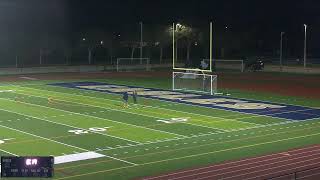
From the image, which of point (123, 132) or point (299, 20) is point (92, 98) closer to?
point (123, 132)

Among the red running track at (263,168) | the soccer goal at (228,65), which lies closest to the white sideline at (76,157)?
the red running track at (263,168)

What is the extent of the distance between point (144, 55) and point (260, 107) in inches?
2674

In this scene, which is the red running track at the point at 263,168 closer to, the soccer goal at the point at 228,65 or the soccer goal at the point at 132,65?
the soccer goal at the point at 132,65

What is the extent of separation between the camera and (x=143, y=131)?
27000 mm

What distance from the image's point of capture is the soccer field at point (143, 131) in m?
20.9

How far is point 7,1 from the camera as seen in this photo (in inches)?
3617

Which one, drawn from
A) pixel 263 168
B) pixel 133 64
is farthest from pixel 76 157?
pixel 133 64

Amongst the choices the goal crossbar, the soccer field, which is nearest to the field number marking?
the soccer field

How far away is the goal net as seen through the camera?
45.4m

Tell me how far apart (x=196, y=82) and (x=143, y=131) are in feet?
67.7

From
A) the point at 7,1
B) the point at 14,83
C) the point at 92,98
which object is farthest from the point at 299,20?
the point at 92,98

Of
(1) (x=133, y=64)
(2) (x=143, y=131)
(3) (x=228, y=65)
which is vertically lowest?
(2) (x=143, y=131)

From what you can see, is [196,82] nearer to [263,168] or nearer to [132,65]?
[263,168]

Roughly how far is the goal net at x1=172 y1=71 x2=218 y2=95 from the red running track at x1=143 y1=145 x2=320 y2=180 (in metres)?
22.8
